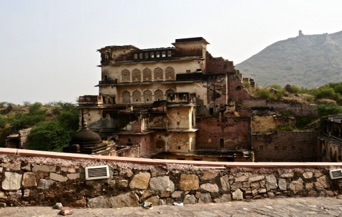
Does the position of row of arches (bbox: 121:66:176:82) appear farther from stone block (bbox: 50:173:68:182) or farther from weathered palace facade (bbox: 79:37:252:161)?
stone block (bbox: 50:173:68:182)

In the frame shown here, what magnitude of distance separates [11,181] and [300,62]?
108m

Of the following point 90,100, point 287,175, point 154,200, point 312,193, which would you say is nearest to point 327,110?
point 90,100

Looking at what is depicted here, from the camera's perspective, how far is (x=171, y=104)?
27625mm

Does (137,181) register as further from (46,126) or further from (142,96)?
(46,126)

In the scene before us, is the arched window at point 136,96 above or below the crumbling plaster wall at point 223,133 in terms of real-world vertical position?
above

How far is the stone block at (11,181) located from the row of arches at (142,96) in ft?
100

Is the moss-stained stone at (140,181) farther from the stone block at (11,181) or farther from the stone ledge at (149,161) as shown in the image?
the stone block at (11,181)

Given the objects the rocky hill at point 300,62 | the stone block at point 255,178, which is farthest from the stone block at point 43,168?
the rocky hill at point 300,62

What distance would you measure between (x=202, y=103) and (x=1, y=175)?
28.8 meters

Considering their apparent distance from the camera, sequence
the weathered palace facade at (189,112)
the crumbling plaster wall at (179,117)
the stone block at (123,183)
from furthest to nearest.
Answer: the crumbling plaster wall at (179,117) < the weathered palace facade at (189,112) < the stone block at (123,183)

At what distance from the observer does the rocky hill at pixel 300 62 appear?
85062 millimetres

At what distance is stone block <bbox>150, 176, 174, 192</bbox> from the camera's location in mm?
4445

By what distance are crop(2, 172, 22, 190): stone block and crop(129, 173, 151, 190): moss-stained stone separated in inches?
58.9

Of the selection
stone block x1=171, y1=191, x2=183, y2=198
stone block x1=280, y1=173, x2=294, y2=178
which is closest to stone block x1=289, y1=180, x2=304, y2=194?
stone block x1=280, y1=173, x2=294, y2=178
